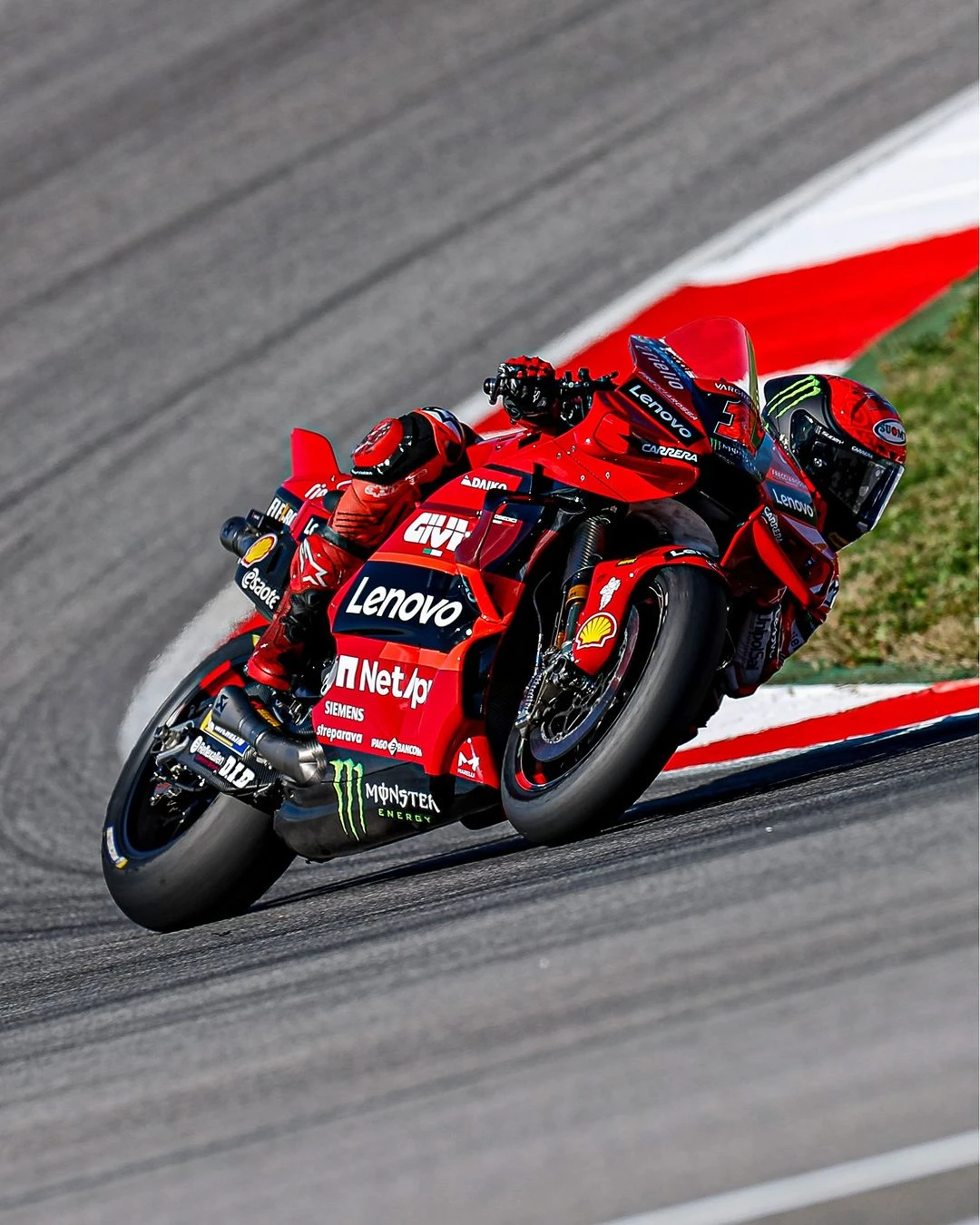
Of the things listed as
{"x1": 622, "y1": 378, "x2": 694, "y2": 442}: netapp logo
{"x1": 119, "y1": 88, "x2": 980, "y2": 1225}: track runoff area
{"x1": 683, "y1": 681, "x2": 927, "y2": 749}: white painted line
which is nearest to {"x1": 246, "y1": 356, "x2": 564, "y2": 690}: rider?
{"x1": 622, "y1": 378, "x2": 694, "y2": 442}: netapp logo

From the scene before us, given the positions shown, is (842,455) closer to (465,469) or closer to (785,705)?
(465,469)

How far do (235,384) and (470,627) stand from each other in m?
6.73

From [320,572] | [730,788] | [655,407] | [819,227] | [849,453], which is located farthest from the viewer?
[819,227]

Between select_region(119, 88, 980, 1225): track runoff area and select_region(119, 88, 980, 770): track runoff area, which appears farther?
select_region(119, 88, 980, 770): track runoff area

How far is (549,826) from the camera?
4.54 m

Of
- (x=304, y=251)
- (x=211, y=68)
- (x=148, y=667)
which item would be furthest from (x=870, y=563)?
(x=211, y=68)

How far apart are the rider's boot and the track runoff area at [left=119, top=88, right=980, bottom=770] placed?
3.25 metres

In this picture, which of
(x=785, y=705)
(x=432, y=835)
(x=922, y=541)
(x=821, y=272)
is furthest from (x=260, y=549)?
(x=821, y=272)

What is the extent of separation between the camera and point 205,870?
5680 millimetres

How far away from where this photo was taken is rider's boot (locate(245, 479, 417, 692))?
214 inches

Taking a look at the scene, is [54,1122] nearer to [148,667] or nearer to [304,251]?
Result: [148,667]

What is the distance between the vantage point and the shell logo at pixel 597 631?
15.0 feet

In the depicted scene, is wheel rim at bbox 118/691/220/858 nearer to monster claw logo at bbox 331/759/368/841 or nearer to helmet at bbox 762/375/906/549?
monster claw logo at bbox 331/759/368/841

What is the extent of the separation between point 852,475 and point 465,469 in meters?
1.16
